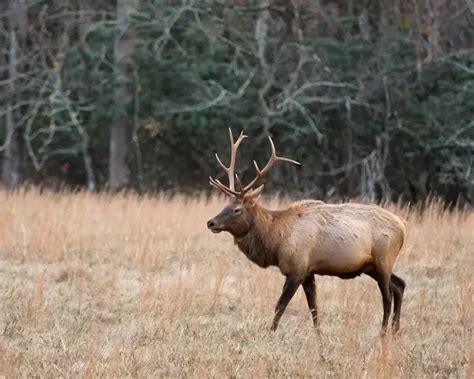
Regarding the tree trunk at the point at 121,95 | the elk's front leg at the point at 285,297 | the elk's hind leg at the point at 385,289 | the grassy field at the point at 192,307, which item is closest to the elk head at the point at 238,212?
the elk's front leg at the point at 285,297

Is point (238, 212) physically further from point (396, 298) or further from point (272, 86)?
point (272, 86)

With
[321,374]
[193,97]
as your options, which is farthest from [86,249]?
[193,97]

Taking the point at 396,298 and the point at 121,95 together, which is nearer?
the point at 396,298

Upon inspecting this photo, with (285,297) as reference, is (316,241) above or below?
above

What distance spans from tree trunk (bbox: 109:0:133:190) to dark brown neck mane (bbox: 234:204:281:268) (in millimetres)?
13853

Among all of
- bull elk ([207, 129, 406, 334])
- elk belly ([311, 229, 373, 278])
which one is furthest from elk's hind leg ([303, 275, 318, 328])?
elk belly ([311, 229, 373, 278])

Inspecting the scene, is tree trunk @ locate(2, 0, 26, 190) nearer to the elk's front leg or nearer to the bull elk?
the bull elk

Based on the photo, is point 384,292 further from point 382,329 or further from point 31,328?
point 31,328

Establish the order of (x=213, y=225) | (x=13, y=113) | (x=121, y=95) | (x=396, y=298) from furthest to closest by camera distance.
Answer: (x=13, y=113)
(x=121, y=95)
(x=396, y=298)
(x=213, y=225)

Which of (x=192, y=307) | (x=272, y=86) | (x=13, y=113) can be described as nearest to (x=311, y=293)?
(x=192, y=307)

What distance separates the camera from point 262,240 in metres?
8.00

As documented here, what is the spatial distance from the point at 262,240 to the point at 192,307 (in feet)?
3.20

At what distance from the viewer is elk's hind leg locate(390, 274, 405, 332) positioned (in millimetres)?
7869

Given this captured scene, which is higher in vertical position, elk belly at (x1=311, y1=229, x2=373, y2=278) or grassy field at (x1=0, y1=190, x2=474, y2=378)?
elk belly at (x1=311, y1=229, x2=373, y2=278)
